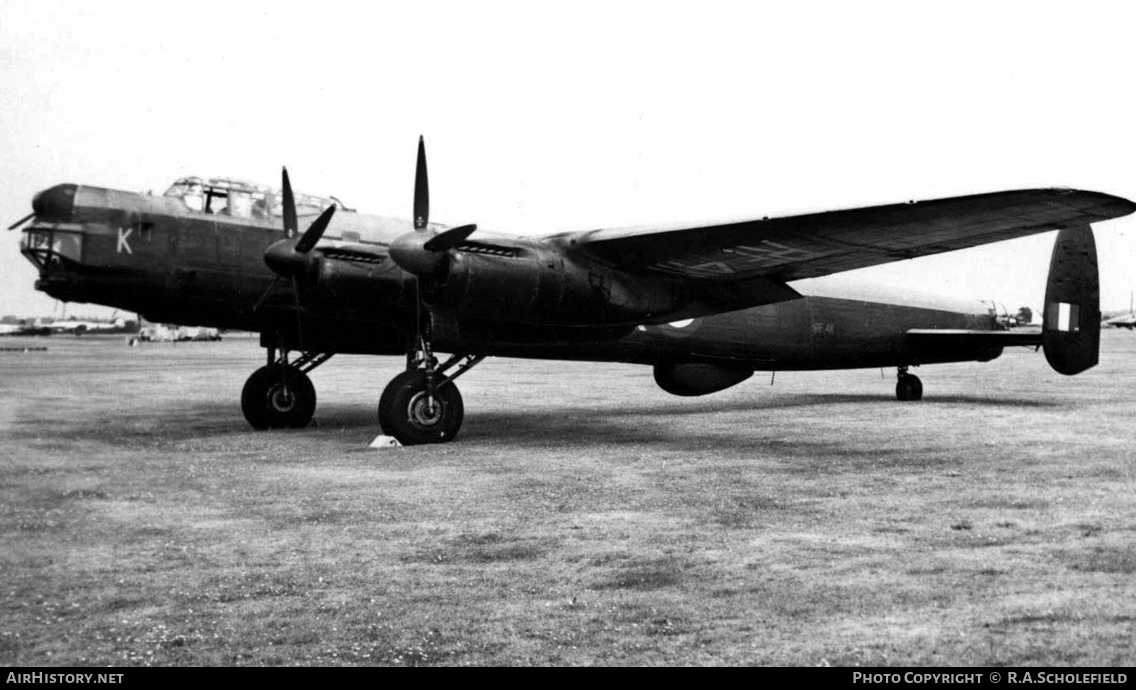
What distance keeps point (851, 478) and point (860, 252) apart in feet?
9.91

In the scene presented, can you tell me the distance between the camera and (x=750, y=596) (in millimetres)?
3953

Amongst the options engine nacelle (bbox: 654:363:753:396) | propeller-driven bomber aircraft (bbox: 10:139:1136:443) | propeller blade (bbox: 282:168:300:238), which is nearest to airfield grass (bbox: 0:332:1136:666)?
propeller-driven bomber aircraft (bbox: 10:139:1136:443)

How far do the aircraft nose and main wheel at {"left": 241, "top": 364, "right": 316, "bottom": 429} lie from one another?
9.22 feet

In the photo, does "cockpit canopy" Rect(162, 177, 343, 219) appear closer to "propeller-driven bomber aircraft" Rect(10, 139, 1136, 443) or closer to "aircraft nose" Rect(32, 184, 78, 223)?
"propeller-driven bomber aircraft" Rect(10, 139, 1136, 443)

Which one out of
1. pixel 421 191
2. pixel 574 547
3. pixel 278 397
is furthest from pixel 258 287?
pixel 574 547

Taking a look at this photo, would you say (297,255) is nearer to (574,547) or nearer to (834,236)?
(834,236)

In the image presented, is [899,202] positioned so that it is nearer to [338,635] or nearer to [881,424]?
[881,424]

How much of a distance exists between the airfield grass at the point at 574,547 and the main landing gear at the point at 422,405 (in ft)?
1.42

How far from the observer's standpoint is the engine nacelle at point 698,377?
13.8 metres

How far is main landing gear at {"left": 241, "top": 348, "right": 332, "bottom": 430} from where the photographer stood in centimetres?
1154

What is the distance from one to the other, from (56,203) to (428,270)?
4.22m

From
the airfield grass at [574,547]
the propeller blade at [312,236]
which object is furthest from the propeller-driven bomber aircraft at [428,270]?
the airfield grass at [574,547]

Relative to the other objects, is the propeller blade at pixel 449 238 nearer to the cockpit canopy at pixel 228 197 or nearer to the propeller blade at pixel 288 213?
the propeller blade at pixel 288 213

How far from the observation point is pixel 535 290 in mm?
9297
